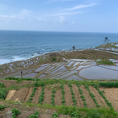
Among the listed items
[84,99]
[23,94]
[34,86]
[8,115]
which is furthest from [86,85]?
[8,115]

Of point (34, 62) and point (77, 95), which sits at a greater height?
point (77, 95)

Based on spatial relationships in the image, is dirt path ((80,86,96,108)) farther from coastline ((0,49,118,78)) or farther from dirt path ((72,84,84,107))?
coastline ((0,49,118,78))

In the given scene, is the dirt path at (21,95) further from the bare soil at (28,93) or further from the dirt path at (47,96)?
the dirt path at (47,96)

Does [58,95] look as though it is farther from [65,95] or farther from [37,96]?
[37,96]

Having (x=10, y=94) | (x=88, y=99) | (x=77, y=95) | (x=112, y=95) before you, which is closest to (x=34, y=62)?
(x=10, y=94)

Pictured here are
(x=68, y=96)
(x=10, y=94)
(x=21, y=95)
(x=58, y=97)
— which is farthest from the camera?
(x=10, y=94)

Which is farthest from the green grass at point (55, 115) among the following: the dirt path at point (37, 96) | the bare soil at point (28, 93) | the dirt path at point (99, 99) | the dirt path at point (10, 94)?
the dirt path at point (10, 94)
